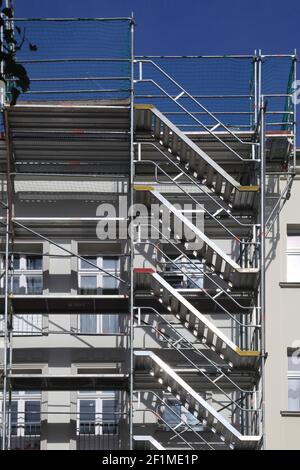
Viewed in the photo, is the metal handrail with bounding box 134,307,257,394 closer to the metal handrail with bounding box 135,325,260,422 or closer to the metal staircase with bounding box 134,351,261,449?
the metal handrail with bounding box 135,325,260,422

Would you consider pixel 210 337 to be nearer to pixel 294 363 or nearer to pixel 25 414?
pixel 294 363

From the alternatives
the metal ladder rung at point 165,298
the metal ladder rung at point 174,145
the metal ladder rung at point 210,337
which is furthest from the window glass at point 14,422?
the metal ladder rung at point 174,145

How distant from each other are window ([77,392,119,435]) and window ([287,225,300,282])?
3.69m

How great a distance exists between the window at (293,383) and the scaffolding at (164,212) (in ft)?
2.74

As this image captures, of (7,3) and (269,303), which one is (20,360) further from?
(7,3)

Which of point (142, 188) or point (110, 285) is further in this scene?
point (110, 285)

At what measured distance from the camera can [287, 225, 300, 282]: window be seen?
82.8 ft

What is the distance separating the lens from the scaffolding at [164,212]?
2323 centimetres

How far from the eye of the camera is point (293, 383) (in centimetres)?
2445

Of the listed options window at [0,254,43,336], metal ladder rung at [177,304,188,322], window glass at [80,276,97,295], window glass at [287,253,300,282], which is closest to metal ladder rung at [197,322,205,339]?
metal ladder rung at [177,304,188,322]

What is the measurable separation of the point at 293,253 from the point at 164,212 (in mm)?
2817

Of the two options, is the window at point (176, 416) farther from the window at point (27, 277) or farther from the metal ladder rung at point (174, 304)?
the window at point (27, 277)

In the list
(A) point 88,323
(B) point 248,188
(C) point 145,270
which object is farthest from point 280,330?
(A) point 88,323

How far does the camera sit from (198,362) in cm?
2402
